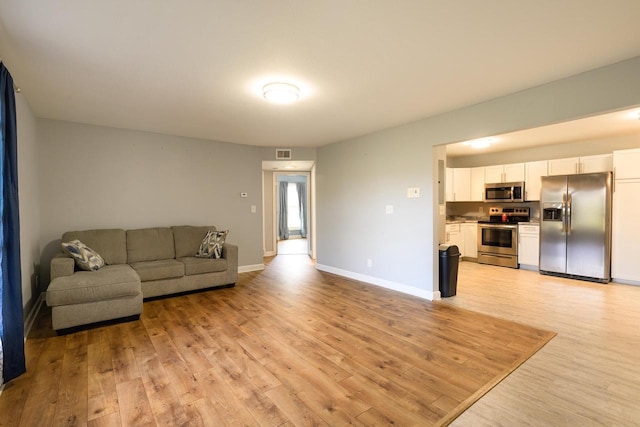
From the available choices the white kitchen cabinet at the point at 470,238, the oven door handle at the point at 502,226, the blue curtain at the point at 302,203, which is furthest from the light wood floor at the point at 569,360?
the blue curtain at the point at 302,203

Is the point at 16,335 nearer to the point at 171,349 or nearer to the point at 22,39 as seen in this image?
the point at 171,349

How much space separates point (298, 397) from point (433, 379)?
1.02 m

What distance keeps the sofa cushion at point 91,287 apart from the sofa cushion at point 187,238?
1312mm

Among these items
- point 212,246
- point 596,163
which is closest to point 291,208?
point 212,246

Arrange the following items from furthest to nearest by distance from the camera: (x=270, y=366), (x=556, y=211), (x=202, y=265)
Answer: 1. (x=556, y=211)
2. (x=202, y=265)
3. (x=270, y=366)

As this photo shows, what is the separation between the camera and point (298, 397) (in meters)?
2.03

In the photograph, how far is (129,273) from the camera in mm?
3420

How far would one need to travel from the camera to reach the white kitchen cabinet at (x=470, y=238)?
22.3ft

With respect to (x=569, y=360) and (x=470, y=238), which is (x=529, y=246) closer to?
(x=470, y=238)

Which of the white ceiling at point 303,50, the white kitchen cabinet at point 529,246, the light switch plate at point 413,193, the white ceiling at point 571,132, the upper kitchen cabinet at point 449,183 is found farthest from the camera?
the upper kitchen cabinet at point 449,183

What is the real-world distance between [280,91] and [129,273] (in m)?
2.66

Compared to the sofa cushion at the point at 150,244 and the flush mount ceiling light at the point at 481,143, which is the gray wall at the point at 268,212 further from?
the flush mount ceiling light at the point at 481,143

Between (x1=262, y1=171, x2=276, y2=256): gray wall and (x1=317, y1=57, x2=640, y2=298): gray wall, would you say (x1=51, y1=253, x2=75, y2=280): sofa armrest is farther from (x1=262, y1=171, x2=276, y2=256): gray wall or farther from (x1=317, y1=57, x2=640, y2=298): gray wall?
(x1=262, y1=171, x2=276, y2=256): gray wall

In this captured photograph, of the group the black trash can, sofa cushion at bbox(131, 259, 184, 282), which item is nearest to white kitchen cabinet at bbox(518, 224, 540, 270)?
the black trash can
